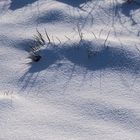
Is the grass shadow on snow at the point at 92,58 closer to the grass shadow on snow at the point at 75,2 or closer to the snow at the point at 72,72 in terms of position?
the snow at the point at 72,72

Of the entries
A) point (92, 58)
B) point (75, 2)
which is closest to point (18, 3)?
point (75, 2)

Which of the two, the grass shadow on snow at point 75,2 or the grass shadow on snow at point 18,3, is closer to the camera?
the grass shadow on snow at point 75,2

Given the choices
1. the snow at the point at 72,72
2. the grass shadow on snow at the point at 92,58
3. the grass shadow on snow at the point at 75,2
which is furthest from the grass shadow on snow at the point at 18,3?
the grass shadow on snow at the point at 92,58

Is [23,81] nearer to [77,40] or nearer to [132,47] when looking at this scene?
[77,40]

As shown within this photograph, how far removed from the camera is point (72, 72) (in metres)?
2.37

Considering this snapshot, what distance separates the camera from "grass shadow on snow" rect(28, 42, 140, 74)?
2.34 m

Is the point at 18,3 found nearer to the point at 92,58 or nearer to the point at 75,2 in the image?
the point at 75,2

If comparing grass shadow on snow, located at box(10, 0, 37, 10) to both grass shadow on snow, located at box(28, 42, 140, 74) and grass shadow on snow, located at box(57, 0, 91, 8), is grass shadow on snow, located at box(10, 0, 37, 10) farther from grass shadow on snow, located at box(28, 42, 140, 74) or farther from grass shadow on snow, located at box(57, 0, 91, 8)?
grass shadow on snow, located at box(28, 42, 140, 74)

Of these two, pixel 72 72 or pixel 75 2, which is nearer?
pixel 72 72

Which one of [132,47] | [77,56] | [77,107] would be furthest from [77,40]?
[77,107]

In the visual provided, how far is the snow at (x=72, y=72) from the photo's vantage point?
6.82 ft

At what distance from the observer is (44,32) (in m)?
2.69

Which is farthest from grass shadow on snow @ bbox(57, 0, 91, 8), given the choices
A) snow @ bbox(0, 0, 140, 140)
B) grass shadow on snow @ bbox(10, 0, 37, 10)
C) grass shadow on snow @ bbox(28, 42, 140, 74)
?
grass shadow on snow @ bbox(28, 42, 140, 74)

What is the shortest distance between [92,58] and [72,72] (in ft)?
0.49
